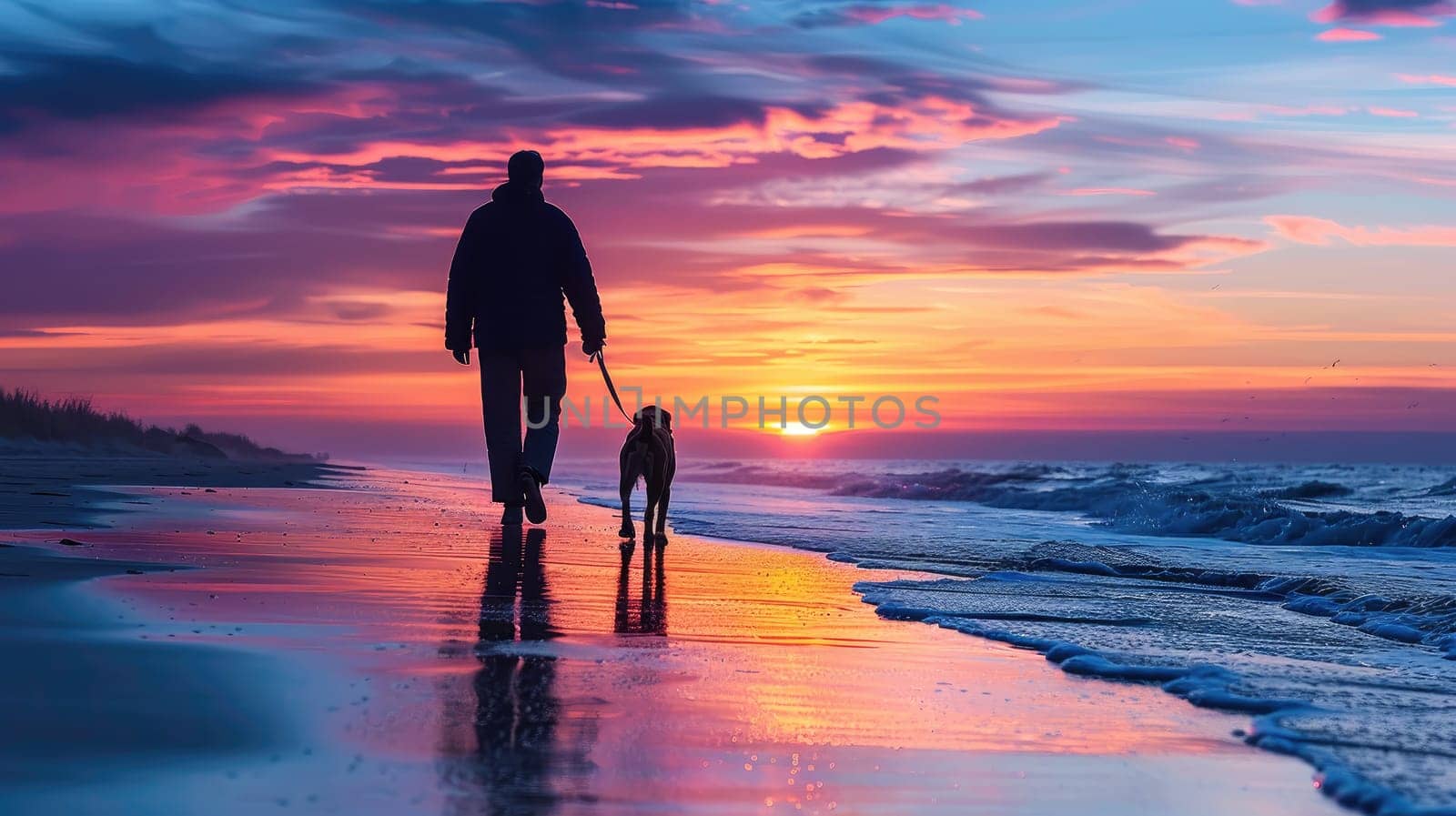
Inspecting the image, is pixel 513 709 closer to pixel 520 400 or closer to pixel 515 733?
pixel 515 733

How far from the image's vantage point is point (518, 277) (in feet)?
29.7

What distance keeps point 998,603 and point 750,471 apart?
39.9m

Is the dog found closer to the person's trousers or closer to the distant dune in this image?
the person's trousers

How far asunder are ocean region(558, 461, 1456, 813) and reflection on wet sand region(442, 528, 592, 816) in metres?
1.76

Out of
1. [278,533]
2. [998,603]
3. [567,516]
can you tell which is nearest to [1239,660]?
[998,603]

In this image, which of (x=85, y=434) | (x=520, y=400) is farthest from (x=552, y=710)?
(x=85, y=434)

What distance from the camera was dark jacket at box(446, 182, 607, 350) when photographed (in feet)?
29.7

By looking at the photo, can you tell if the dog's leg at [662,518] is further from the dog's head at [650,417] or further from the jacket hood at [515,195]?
the jacket hood at [515,195]

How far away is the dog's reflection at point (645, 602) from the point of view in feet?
17.0

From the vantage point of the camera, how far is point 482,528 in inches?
406

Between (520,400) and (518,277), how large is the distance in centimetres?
84

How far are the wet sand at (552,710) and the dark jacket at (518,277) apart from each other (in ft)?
9.46

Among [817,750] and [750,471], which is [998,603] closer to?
[817,750]

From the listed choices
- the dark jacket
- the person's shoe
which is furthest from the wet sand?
the dark jacket
